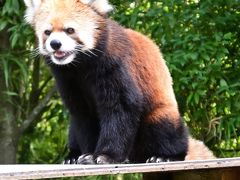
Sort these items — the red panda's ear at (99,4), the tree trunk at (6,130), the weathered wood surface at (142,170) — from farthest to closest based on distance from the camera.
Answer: the tree trunk at (6,130), the red panda's ear at (99,4), the weathered wood surface at (142,170)

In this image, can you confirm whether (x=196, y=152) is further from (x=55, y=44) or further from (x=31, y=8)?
(x=31, y=8)

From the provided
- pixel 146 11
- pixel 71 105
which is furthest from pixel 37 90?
pixel 71 105

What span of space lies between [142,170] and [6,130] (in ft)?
9.77

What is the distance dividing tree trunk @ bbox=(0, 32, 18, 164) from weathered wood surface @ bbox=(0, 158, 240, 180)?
255 cm

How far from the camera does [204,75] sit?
4.70m

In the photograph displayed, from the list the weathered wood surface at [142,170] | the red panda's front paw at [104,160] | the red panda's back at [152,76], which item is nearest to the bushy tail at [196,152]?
the red panda's back at [152,76]

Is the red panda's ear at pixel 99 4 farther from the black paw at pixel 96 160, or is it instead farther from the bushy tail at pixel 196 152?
the bushy tail at pixel 196 152

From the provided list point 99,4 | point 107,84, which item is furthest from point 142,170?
point 99,4

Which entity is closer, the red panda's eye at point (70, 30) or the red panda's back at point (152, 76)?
the red panda's eye at point (70, 30)

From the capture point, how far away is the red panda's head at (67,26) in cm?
378

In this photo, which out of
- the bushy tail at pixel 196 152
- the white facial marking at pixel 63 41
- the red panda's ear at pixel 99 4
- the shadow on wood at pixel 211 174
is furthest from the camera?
the bushy tail at pixel 196 152

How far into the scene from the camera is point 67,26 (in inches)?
149

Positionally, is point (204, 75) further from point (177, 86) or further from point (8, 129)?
point (8, 129)

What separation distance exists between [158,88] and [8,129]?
78.7 inches
